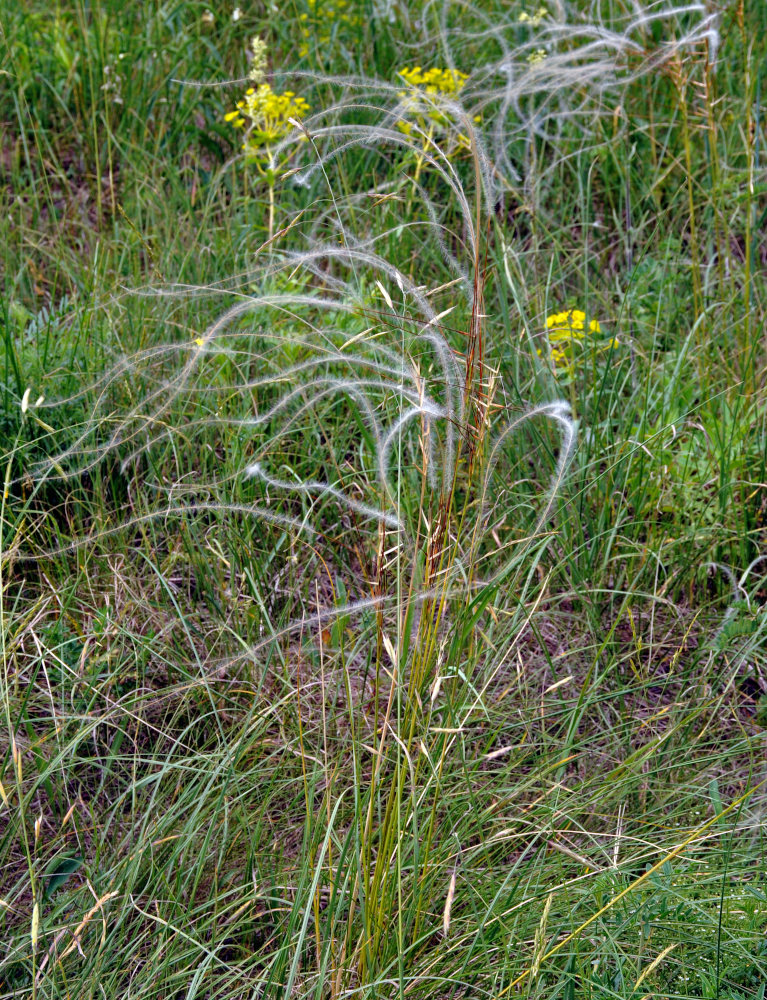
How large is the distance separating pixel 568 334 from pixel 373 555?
73cm

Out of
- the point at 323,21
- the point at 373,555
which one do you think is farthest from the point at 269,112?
the point at 373,555

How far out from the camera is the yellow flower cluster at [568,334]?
2.14 meters

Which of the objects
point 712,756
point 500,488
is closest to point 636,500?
point 500,488

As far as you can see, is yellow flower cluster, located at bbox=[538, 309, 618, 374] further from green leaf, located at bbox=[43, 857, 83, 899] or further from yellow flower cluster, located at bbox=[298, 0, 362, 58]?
yellow flower cluster, located at bbox=[298, 0, 362, 58]

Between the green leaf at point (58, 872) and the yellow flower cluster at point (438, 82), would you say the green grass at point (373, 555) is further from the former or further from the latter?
the yellow flower cluster at point (438, 82)

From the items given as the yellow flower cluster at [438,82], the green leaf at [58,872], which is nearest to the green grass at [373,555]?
the green leaf at [58,872]

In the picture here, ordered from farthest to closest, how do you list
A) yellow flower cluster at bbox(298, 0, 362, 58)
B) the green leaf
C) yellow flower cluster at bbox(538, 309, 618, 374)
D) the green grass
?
yellow flower cluster at bbox(298, 0, 362, 58)
yellow flower cluster at bbox(538, 309, 618, 374)
the green leaf
the green grass

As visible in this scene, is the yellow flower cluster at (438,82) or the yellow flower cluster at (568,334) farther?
the yellow flower cluster at (438,82)

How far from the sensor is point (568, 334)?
88.5 inches

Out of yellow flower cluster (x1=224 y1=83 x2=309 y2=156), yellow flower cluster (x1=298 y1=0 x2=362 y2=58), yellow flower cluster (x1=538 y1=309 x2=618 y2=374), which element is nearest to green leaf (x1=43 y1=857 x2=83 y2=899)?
yellow flower cluster (x1=538 y1=309 x2=618 y2=374)

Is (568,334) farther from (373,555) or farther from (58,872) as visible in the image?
(58,872)

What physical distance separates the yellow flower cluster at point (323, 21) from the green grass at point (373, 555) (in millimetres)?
50

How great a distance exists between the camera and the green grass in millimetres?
1315

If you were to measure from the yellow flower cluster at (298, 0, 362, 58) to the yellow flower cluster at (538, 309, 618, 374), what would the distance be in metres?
1.44
